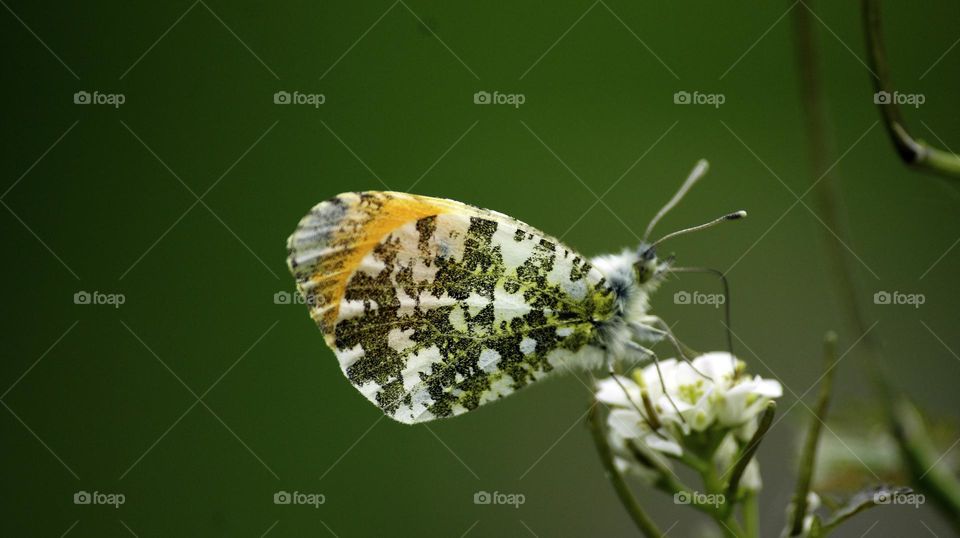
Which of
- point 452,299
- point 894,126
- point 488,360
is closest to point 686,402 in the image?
point 488,360

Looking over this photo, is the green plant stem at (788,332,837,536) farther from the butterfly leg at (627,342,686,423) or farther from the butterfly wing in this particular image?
the butterfly wing

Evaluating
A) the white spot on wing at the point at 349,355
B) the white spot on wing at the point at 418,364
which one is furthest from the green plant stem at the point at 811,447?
the white spot on wing at the point at 349,355

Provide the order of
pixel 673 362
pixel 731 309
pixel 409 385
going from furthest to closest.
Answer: pixel 731 309, pixel 409 385, pixel 673 362

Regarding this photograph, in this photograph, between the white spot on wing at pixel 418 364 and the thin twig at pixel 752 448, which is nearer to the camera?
the thin twig at pixel 752 448

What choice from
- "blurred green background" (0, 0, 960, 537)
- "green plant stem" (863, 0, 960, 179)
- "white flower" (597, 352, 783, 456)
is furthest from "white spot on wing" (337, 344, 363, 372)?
"blurred green background" (0, 0, 960, 537)

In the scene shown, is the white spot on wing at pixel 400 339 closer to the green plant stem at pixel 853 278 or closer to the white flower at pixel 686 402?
the white flower at pixel 686 402

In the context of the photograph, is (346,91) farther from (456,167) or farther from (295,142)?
(456,167)

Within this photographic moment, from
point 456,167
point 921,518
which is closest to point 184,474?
point 456,167
